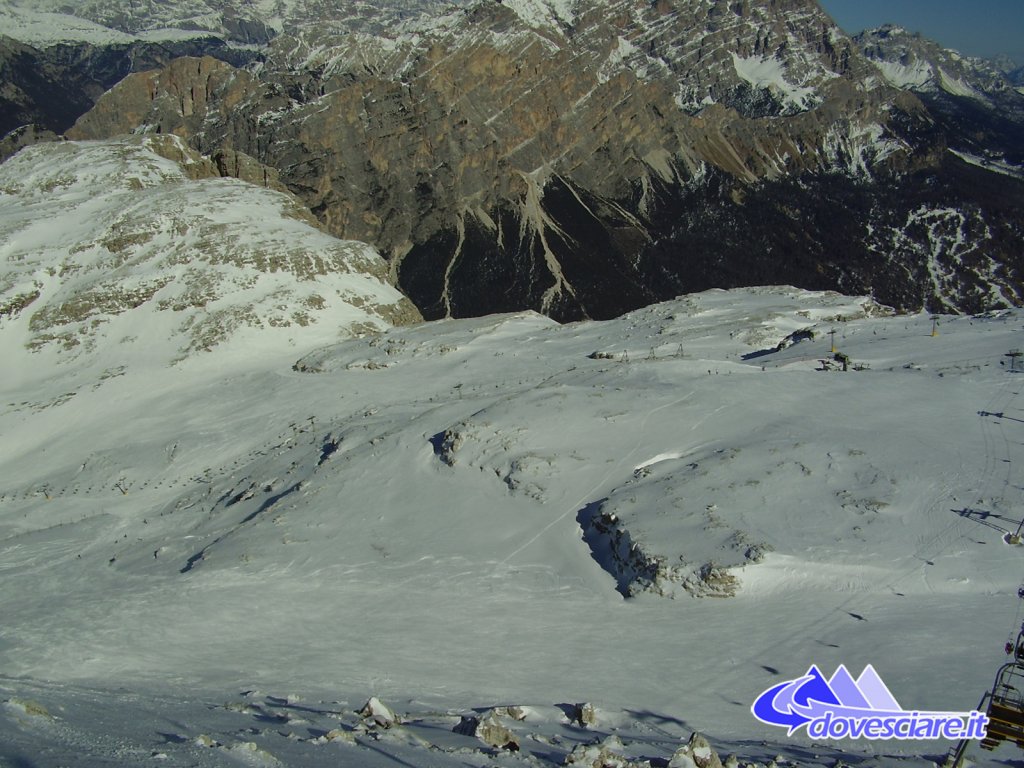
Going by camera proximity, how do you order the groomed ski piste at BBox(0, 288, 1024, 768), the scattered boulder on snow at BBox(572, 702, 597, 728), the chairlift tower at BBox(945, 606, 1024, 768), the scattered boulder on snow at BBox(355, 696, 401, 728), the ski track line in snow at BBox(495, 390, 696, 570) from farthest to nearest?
the ski track line in snow at BBox(495, 390, 696, 570) < the scattered boulder on snow at BBox(572, 702, 597, 728) < the groomed ski piste at BBox(0, 288, 1024, 768) < the scattered boulder on snow at BBox(355, 696, 401, 728) < the chairlift tower at BBox(945, 606, 1024, 768)

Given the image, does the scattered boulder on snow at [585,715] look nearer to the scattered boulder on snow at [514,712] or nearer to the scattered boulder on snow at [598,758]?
the scattered boulder on snow at [514,712]

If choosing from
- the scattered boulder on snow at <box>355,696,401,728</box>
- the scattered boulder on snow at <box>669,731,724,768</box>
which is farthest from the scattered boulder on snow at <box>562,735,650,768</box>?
the scattered boulder on snow at <box>355,696,401,728</box>

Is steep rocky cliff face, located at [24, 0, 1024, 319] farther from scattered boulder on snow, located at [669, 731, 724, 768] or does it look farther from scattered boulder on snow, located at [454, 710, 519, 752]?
scattered boulder on snow, located at [669, 731, 724, 768]

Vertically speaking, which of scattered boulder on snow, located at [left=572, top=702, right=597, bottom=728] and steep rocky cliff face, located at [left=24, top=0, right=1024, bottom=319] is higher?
steep rocky cliff face, located at [left=24, top=0, right=1024, bottom=319]

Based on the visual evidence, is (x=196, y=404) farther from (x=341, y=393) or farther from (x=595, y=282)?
(x=595, y=282)

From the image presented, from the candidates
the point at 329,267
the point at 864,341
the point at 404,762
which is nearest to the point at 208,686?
the point at 404,762

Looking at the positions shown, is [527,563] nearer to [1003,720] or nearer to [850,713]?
[850,713]
